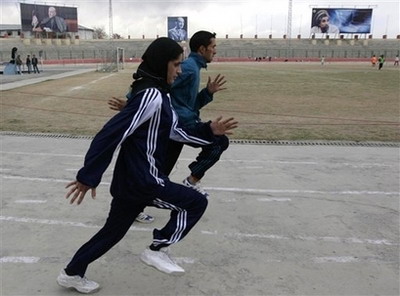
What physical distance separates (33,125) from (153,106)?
8.19m

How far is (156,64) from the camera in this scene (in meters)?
2.88

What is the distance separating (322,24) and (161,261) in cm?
9496

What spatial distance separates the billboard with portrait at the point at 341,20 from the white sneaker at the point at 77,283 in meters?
94.3

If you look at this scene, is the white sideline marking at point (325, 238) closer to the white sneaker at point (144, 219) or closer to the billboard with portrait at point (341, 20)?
the white sneaker at point (144, 219)

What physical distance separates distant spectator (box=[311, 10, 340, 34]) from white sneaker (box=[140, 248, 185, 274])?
94.3 m

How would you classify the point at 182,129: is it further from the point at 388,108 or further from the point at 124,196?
the point at 388,108

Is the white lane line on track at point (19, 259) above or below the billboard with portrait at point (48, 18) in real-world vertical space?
below

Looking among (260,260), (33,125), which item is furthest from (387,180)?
(33,125)

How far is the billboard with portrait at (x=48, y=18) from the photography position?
78.7 metres

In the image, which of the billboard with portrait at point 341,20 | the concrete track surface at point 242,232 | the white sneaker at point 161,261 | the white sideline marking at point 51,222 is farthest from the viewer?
the billboard with portrait at point 341,20

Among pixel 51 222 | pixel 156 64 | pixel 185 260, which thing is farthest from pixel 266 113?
pixel 156 64

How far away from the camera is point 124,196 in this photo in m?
2.91

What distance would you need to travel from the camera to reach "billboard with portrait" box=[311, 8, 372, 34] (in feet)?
296

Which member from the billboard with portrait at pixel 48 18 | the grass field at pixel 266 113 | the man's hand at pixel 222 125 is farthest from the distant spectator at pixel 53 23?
the man's hand at pixel 222 125
